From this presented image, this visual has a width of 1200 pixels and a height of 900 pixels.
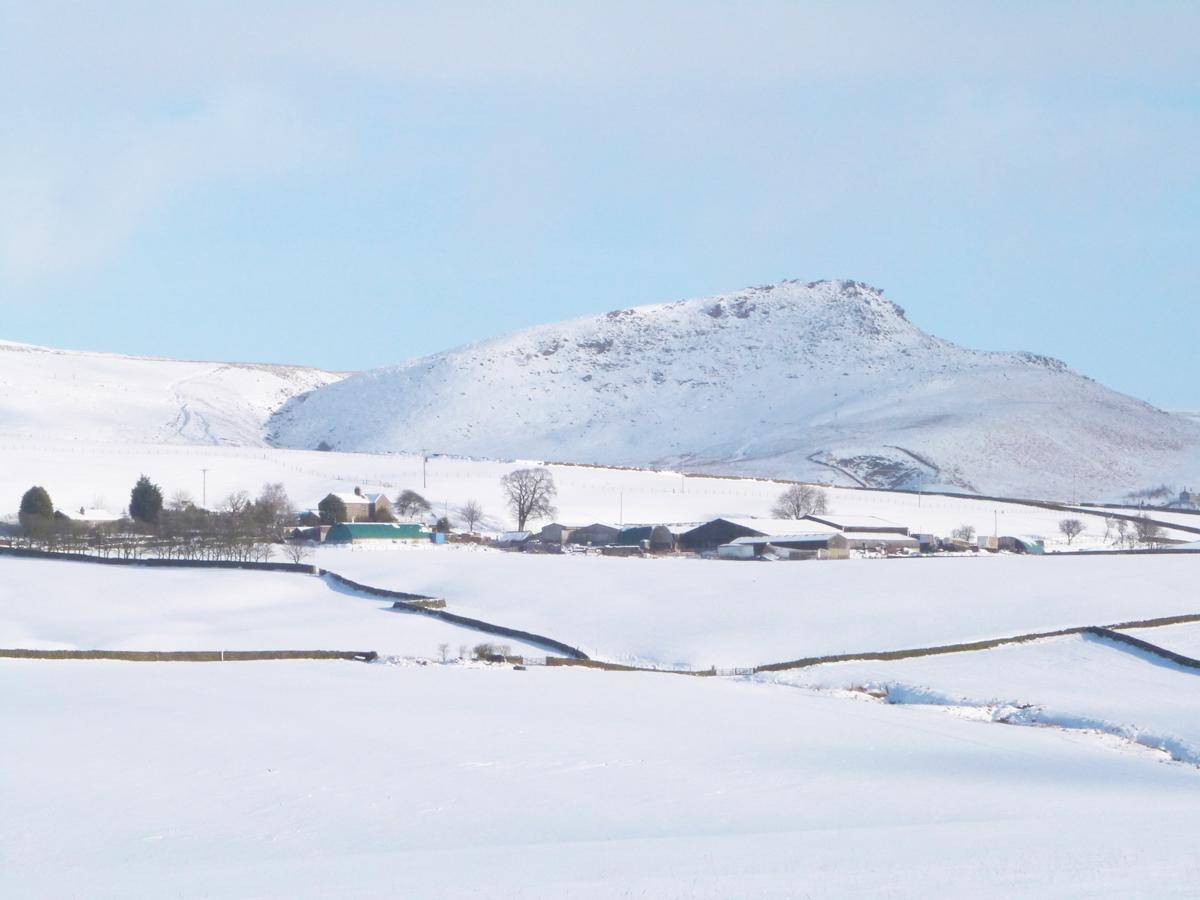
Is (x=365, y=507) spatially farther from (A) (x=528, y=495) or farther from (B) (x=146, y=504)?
(B) (x=146, y=504)

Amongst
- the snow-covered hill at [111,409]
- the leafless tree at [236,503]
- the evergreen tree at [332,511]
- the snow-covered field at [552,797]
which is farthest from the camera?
the snow-covered hill at [111,409]

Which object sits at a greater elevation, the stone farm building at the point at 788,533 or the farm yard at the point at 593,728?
the stone farm building at the point at 788,533

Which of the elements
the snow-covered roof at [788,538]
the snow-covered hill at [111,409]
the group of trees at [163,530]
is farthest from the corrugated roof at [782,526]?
the snow-covered hill at [111,409]

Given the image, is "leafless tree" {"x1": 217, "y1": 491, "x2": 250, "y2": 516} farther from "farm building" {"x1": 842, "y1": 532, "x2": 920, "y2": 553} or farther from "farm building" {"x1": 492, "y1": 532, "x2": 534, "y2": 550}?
"farm building" {"x1": 842, "y1": 532, "x2": 920, "y2": 553}

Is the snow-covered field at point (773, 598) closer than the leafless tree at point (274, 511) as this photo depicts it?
Yes

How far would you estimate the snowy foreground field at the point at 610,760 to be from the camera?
12680mm

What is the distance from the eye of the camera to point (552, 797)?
1628 centimetres

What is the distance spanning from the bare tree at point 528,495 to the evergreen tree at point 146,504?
18.2m

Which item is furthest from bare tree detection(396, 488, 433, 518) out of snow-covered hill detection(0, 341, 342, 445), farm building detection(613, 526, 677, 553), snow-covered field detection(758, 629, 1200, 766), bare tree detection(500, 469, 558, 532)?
snow-covered hill detection(0, 341, 342, 445)

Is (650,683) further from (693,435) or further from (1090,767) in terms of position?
(693,435)

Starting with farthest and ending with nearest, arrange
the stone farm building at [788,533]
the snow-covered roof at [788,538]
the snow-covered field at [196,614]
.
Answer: the stone farm building at [788,533] < the snow-covered roof at [788,538] < the snow-covered field at [196,614]

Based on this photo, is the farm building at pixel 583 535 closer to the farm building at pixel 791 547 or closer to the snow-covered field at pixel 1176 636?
the farm building at pixel 791 547

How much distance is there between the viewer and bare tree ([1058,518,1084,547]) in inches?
2923

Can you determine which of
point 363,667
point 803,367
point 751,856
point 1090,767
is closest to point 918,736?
point 1090,767
